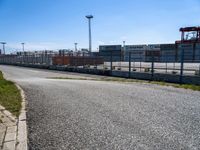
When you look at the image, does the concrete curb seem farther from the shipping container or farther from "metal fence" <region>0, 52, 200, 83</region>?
the shipping container

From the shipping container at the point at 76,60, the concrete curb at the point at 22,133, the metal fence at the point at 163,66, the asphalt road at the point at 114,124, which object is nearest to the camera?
the concrete curb at the point at 22,133

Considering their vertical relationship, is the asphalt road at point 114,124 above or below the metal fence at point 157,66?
below

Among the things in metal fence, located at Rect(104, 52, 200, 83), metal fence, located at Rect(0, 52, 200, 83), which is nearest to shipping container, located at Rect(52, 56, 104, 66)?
metal fence, located at Rect(0, 52, 200, 83)

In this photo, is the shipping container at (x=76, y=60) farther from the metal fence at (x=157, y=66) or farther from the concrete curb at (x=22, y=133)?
the concrete curb at (x=22, y=133)

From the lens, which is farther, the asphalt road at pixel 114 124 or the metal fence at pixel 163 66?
the metal fence at pixel 163 66

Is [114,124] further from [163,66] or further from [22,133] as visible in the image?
[163,66]

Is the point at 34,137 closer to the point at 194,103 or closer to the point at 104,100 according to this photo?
the point at 104,100

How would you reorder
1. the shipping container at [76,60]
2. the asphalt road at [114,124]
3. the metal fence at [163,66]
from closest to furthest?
the asphalt road at [114,124]
the metal fence at [163,66]
the shipping container at [76,60]

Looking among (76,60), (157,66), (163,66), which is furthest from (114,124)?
(76,60)

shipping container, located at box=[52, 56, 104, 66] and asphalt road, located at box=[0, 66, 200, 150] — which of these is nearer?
asphalt road, located at box=[0, 66, 200, 150]

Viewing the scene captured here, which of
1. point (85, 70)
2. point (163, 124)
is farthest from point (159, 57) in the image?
point (163, 124)

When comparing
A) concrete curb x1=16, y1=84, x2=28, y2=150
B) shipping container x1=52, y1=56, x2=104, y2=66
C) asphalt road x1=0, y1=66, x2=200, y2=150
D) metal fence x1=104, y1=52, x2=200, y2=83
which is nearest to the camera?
concrete curb x1=16, y1=84, x2=28, y2=150

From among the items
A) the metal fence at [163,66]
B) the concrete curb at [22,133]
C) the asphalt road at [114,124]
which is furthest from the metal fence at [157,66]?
the concrete curb at [22,133]

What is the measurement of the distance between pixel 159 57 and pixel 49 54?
2427cm
